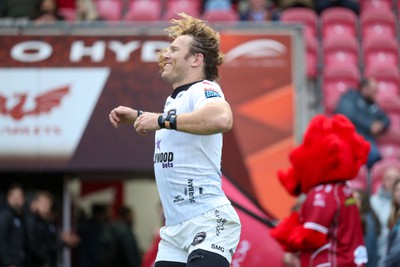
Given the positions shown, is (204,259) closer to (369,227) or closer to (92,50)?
(369,227)

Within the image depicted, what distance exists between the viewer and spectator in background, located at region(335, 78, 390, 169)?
42.0 ft

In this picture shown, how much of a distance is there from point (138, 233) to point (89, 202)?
0.94 m

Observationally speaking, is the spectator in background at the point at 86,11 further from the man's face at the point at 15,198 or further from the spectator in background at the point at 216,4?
the man's face at the point at 15,198

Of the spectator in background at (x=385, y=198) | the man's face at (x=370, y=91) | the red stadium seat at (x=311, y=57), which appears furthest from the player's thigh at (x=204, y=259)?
the red stadium seat at (x=311, y=57)

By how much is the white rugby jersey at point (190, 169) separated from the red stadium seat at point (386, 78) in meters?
8.81

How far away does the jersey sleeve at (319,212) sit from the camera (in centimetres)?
796

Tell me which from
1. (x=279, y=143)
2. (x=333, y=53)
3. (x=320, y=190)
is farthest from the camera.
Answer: (x=333, y=53)

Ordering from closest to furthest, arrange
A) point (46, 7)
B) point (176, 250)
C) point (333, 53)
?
1. point (176, 250)
2. point (46, 7)
3. point (333, 53)

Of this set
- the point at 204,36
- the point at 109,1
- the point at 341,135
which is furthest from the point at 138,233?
the point at 204,36

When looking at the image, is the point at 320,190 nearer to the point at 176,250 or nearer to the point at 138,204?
the point at 176,250

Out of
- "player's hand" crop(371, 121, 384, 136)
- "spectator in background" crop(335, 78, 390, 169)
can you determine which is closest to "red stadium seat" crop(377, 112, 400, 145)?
"spectator in background" crop(335, 78, 390, 169)

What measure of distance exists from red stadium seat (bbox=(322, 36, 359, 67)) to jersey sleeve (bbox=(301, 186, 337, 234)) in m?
6.84

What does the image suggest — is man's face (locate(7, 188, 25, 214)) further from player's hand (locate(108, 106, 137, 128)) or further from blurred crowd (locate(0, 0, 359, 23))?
player's hand (locate(108, 106, 137, 128))

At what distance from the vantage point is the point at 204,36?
20.1 feet
